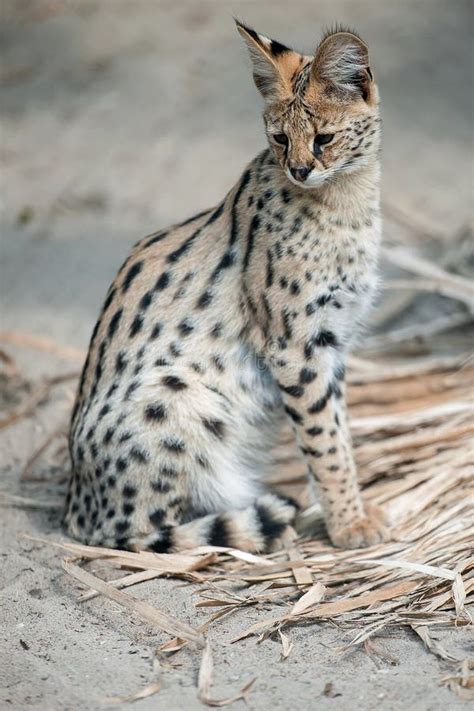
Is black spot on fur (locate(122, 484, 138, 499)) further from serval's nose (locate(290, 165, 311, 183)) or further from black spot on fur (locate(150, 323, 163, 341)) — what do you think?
serval's nose (locate(290, 165, 311, 183))

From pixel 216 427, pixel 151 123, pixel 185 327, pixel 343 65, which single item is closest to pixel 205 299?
pixel 185 327

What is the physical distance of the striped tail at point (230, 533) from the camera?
176 inches

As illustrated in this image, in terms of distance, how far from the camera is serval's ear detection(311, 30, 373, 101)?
3891 mm

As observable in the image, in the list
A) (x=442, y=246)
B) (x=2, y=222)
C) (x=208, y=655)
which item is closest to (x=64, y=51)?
(x=2, y=222)

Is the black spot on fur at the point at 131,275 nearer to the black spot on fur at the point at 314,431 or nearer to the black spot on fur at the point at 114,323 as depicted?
the black spot on fur at the point at 114,323

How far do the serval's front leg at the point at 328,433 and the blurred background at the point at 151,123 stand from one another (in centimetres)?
253

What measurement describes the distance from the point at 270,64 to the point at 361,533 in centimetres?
199

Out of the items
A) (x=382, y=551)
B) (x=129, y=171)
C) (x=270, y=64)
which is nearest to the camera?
(x=270, y=64)

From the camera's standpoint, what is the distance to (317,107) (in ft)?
13.3

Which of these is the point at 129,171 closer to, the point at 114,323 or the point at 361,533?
the point at 114,323

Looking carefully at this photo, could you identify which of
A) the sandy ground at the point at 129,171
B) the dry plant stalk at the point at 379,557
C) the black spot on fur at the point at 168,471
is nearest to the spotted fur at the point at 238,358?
the black spot on fur at the point at 168,471

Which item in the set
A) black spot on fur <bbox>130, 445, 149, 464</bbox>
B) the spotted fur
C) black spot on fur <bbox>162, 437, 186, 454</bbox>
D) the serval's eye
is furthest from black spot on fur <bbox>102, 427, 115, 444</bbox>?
the serval's eye

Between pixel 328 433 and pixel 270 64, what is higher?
pixel 270 64

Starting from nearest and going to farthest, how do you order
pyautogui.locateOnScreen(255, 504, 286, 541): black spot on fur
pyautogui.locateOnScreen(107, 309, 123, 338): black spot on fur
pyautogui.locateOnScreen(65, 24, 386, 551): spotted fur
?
pyautogui.locateOnScreen(65, 24, 386, 551): spotted fur < pyautogui.locateOnScreen(255, 504, 286, 541): black spot on fur < pyautogui.locateOnScreen(107, 309, 123, 338): black spot on fur
